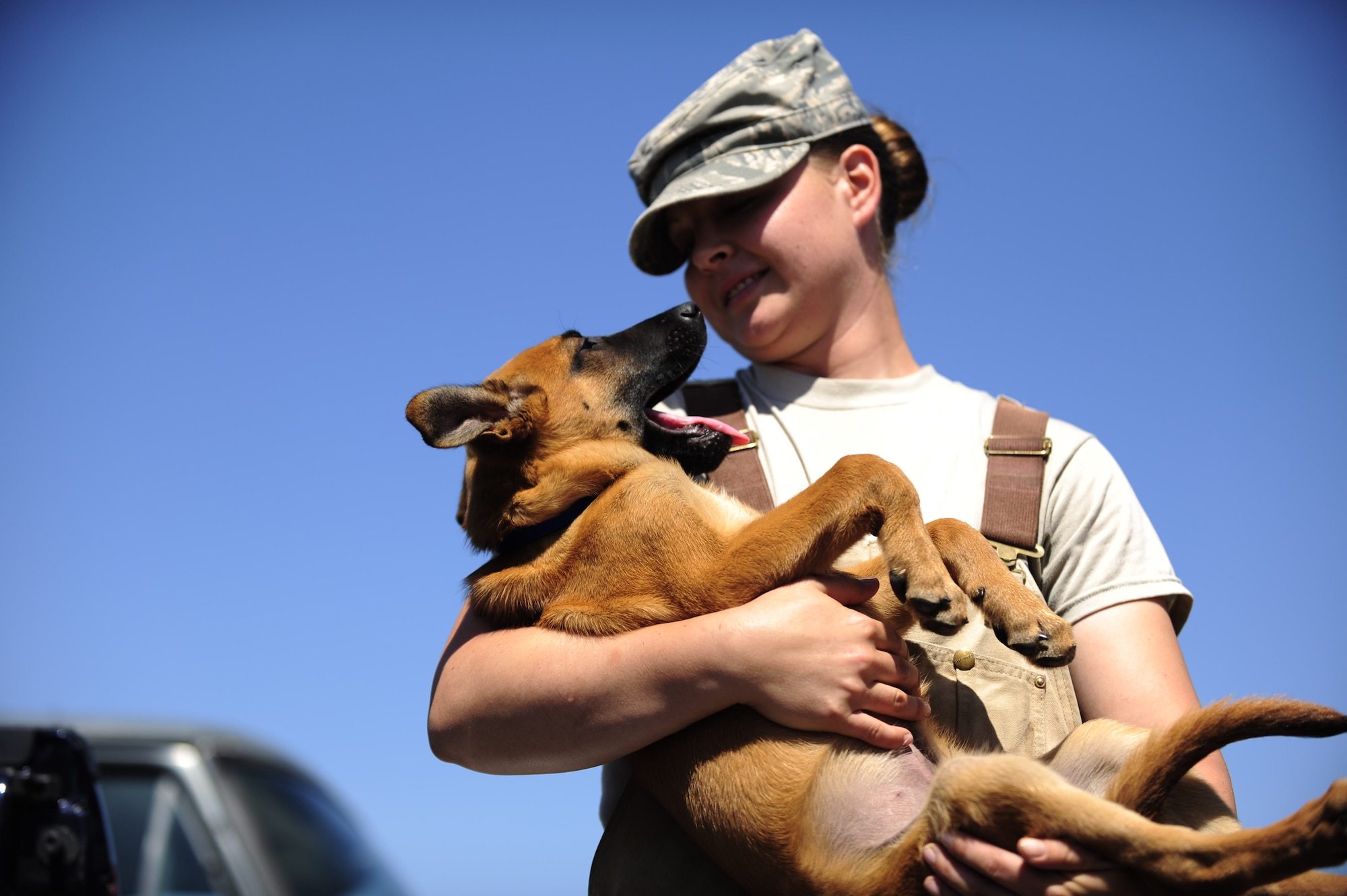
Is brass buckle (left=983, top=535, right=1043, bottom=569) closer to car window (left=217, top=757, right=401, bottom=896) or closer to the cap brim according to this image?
the cap brim

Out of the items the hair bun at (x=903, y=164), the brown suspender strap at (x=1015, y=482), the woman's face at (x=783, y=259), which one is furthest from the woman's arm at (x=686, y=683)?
the hair bun at (x=903, y=164)

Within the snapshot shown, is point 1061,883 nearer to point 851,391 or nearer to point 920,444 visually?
point 920,444

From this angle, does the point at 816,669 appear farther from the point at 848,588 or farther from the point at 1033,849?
the point at 1033,849

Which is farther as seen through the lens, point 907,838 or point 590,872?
point 590,872

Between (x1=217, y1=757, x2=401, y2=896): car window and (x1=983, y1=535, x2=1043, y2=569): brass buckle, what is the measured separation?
3204mm

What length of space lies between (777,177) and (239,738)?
11.2 ft

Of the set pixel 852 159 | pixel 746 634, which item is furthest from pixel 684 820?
pixel 852 159

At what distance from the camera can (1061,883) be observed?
7.29ft

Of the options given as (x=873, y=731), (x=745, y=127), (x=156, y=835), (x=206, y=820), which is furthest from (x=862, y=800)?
(x=156, y=835)

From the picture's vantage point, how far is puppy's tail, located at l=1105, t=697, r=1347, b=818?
2.36 m

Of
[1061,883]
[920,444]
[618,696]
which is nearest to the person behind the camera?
[1061,883]

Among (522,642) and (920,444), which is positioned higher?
(920,444)

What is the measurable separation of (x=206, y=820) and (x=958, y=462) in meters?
3.42

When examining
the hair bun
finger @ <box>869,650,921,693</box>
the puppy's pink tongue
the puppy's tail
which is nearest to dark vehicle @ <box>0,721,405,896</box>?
the puppy's pink tongue
